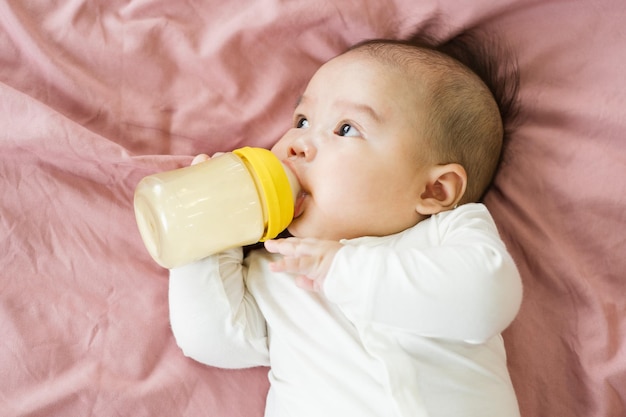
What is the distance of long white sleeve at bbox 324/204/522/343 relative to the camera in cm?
109

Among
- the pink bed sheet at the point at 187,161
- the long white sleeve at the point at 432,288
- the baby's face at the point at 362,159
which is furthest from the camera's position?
the pink bed sheet at the point at 187,161

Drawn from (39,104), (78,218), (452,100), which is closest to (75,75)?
(39,104)

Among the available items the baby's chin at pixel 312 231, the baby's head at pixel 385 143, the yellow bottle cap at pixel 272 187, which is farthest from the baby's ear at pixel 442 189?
the yellow bottle cap at pixel 272 187

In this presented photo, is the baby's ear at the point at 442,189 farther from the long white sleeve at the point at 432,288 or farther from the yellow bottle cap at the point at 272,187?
the yellow bottle cap at the point at 272,187

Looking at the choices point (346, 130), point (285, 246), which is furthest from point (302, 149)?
point (285, 246)

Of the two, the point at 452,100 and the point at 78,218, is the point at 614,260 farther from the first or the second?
the point at 78,218

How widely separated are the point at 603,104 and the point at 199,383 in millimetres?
1110

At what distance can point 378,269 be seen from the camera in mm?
1100

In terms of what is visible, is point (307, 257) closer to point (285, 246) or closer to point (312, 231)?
point (285, 246)

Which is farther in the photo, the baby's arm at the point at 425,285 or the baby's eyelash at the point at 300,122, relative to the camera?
the baby's eyelash at the point at 300,122

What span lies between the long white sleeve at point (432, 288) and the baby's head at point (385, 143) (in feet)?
0.56

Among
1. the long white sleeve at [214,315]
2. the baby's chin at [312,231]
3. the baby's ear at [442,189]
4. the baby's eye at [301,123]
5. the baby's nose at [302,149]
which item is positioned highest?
the baby's nose at [302,149]

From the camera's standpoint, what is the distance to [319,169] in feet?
4.17

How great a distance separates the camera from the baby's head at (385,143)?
49.9 inches
